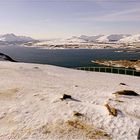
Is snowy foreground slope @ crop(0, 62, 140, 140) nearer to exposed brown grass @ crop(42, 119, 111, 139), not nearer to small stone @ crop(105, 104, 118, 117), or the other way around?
exposed brown grass @ crop(42, 119, 111, 139)

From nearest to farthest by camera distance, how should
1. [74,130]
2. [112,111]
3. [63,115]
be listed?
[74,130]
[63,115]
[112,111]

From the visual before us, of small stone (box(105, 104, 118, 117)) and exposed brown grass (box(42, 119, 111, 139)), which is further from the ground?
small stone (box(105, 104, 118, 117))

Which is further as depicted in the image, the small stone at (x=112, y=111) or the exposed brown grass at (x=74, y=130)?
the small stone at (x=112, y=111)

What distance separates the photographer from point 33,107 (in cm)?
2217

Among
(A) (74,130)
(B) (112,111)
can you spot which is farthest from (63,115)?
(B) (112,111)

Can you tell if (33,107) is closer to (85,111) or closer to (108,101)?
(85,111)

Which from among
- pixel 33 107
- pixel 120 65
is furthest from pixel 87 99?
pixel 120 65

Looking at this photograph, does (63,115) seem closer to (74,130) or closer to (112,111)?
(74,130)

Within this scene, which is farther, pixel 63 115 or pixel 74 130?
pixel 63 115

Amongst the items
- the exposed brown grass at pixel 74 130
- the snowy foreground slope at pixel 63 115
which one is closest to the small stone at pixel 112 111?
the snowy foreground slope at pixel 63 115

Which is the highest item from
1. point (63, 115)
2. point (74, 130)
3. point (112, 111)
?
point (112, 111)

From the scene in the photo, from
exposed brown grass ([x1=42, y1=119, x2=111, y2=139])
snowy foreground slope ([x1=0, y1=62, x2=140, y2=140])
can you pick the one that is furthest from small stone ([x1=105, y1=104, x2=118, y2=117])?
exposed brown grass ([x1=42, y1=119, x2=111, y2=139])

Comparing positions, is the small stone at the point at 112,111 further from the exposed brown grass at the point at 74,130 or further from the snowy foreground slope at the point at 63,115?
the exposed brown grass at the point at 74,130

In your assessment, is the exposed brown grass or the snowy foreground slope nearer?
the exposed brown grass
